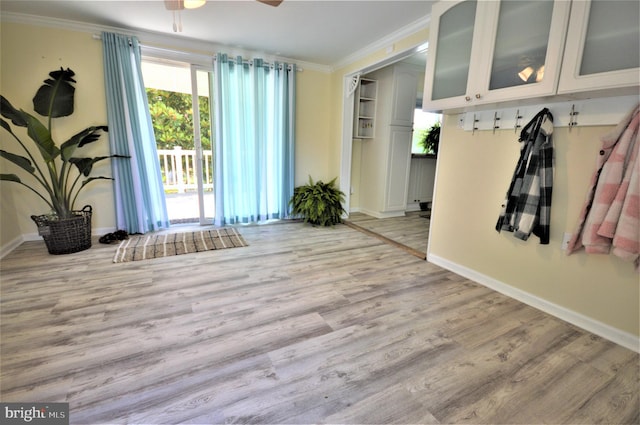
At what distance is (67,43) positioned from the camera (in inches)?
121

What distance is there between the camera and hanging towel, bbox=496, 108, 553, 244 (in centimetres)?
197

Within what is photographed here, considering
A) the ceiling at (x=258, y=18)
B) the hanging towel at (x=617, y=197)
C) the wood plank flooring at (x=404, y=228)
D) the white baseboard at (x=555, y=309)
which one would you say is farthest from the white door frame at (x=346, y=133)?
the hanging towel at (x=617, y=197)

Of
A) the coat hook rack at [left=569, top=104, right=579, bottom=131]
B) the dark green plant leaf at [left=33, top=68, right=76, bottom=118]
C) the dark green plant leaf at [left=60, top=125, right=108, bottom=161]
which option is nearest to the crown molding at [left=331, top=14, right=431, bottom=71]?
the coat hook rack at [left=569, top=104, right=579, bottom=131]

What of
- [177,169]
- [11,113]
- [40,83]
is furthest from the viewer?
[177,169]

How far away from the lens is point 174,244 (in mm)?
3314

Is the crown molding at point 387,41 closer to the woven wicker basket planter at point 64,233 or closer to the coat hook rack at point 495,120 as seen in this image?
the coat hook rack at point 495,120

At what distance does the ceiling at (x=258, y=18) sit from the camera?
8.53ft

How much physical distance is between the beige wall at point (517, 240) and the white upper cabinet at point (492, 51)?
39 centimetres

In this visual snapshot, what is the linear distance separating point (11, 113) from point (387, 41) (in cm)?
386

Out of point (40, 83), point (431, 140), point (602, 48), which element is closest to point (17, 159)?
point (40, 83)

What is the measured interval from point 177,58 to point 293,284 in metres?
3.22

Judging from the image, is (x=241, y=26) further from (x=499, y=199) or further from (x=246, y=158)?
(x=499, y=199)

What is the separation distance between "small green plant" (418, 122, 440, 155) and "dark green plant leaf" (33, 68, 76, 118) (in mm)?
5024

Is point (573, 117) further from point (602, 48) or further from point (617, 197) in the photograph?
point (617, 197)
